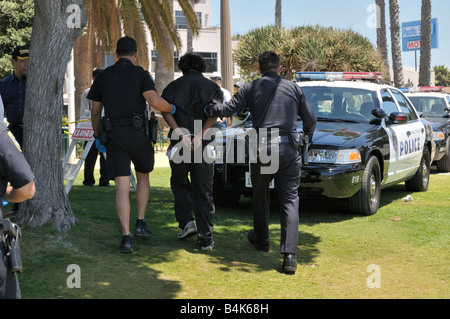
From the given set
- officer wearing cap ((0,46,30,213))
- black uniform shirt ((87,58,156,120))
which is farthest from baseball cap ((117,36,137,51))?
officer wearing cap ((0,46,30,213))

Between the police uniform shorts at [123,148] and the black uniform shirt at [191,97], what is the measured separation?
17.3 inches

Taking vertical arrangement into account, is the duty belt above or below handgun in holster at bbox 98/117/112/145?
below

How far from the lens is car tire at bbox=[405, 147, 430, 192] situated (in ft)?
33.7

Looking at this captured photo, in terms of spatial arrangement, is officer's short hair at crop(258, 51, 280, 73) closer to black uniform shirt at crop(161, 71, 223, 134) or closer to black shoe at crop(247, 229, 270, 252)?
black uniform shirt at crop(161, 71, 223, 134)

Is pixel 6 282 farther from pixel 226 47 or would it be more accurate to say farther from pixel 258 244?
pixel 226 47

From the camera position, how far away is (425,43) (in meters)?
25.9

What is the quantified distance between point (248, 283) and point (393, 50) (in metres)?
23.1

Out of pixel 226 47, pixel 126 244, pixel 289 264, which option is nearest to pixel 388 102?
pixel 289 264

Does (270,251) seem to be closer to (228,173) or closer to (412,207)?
(228,173)

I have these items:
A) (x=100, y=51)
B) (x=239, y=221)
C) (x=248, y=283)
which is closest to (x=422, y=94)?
(x=100, y=51)

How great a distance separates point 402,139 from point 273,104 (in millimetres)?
4020

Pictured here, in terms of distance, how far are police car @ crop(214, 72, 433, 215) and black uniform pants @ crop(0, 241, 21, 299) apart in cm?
492

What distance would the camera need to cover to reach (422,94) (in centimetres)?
1491

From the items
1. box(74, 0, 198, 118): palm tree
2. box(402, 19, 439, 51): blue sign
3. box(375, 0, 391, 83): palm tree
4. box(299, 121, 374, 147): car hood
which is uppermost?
box(402, 19, 439, 51): blue sign
